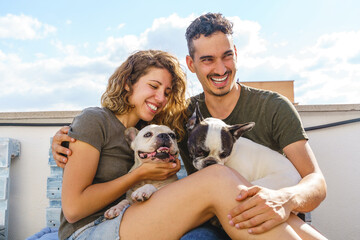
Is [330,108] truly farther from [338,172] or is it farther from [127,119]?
[127,119]

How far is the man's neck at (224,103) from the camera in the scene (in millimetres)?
2391

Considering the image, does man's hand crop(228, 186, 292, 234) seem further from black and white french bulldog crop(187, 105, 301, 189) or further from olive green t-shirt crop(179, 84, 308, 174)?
olive green t-shirt crop(179, 84, 308, 174)

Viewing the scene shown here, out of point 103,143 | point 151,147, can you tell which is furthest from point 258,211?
point 103,143

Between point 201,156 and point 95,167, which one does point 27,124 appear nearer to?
point 95,167

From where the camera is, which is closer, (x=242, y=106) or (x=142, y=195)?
(x=142, y=195)

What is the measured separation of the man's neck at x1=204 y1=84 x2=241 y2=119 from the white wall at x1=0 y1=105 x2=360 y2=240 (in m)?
1.04

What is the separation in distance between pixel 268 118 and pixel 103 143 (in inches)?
46.5

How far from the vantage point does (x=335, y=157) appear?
307 cm

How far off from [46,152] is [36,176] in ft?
0.90

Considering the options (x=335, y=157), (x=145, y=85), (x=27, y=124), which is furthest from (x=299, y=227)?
(x=27, y=124)

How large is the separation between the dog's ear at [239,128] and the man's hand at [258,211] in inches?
22.9

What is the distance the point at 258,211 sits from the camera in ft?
4.45

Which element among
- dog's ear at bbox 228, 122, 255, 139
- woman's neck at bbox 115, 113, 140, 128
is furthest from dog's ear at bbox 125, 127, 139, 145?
dog's ear at bbox 228, 122, 255, 139

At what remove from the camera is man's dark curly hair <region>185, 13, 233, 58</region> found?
92.0 inches
